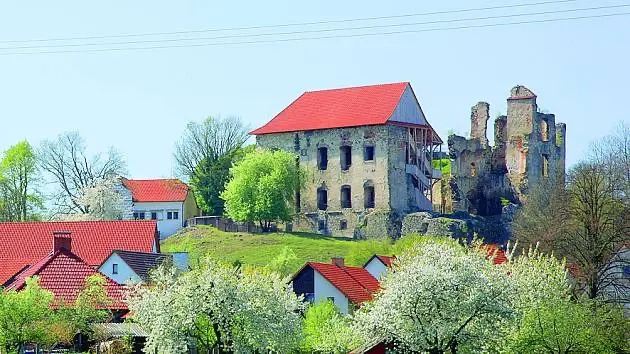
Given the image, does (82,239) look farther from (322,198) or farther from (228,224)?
(322,198)

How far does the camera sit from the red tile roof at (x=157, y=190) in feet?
301

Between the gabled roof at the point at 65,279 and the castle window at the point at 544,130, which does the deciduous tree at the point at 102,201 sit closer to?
the castle window at the point at 544,130

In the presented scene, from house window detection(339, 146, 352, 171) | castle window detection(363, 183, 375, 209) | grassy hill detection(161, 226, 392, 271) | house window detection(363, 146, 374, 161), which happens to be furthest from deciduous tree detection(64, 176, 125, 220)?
house window detection(363, 146, 374, 161)

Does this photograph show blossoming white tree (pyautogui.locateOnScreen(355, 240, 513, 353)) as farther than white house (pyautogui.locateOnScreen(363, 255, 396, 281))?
No

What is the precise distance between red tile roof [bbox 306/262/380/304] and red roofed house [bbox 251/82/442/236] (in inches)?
1043

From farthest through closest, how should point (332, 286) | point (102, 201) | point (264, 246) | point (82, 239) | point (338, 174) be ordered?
point (338, 174) → point (102, 201) → point (264, 246) → point (82, 239) → point (332, 286)

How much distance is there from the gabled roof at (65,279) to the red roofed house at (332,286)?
8.66 meters

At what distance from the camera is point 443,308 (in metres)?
43.2

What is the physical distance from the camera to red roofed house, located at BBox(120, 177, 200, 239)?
9100 cm

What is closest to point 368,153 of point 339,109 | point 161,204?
point 339,109

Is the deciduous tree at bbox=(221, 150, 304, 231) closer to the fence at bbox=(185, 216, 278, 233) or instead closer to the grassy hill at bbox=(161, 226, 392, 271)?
the fence at bbox=(185, 216, 278, 233)

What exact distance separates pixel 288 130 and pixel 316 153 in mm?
2336

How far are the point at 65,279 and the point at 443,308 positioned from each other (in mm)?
14461

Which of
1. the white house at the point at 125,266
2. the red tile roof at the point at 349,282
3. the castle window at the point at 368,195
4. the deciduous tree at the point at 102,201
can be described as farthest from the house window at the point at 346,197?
the white house at the point at 125,266
